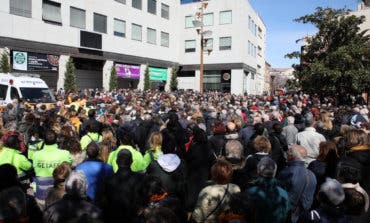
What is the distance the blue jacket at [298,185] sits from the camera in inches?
191

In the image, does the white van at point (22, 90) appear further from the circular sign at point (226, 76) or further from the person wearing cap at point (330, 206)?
the circular sign at point (226, 76)

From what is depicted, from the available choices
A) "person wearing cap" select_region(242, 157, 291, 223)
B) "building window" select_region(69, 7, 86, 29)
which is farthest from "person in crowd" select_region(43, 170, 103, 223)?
"building window" select_region(69, 7, 86, 29)

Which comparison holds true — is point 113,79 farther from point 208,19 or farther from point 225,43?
point 208,19

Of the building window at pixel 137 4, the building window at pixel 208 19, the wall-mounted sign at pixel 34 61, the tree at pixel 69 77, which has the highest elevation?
the building window at pixel 208 19

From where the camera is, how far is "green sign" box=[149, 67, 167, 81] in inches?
1684

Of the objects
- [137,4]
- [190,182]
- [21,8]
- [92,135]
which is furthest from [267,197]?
[137,4]

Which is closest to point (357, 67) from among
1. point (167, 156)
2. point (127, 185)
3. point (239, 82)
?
point (167, 156)

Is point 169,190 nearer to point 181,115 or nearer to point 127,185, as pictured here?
point 127,185

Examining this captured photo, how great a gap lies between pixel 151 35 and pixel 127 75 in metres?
6.87

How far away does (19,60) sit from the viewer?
27000mm

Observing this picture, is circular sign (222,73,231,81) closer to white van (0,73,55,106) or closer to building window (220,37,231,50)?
building window (220,37,231,50)

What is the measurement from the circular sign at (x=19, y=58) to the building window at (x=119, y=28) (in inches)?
465

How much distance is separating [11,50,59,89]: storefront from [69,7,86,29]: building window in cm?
397

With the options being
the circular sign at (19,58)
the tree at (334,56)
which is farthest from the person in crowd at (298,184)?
the circular sign at (19,58)
